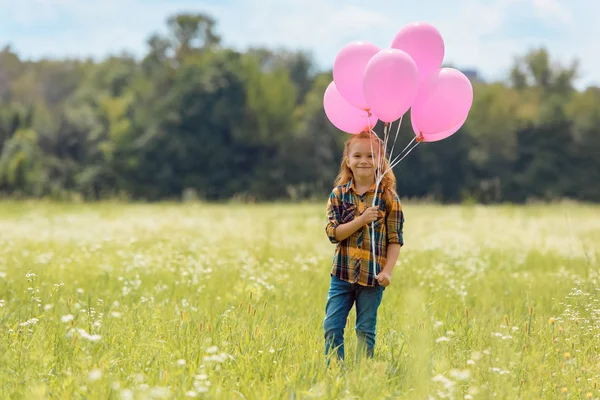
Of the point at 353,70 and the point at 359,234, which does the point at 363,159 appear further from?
the point at 353,70

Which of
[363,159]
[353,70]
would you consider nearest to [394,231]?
[363,159]

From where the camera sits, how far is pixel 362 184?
14.7ft

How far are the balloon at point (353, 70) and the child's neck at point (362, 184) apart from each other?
24.0 inches

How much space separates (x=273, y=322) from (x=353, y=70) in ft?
6.90

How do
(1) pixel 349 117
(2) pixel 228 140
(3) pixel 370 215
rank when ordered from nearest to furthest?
1. (3) pixel 370 215
2. (1) pixel 349 117
3. (2) pixel 228 140

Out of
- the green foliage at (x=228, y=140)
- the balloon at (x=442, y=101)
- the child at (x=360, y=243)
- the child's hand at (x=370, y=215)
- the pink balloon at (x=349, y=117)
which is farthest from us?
the green foliage at (x=228, y=140)

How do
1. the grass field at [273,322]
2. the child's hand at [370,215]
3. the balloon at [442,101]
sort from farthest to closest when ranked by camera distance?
1. the balloon at [442,101]
2. the child's hand at [370,215]
3. the grass field at [273,322]

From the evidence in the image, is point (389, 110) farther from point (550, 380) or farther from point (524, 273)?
point (524, 273)

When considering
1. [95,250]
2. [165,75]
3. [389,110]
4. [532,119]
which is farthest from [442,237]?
[532,119]

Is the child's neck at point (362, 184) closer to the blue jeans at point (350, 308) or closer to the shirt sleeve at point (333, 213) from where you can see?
the shirt sleeve at point (333, 213)

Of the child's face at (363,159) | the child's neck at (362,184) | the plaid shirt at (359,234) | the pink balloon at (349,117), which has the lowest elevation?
the plaid shirt at (359,234)

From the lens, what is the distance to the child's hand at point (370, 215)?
13.6 ft

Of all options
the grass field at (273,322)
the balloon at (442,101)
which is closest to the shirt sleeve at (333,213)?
the grass field at (273,322)

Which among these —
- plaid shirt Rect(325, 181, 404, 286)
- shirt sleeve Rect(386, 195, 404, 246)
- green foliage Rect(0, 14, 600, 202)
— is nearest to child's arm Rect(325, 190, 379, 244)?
plaid shirt Rect(325, 181, 404, 286)
